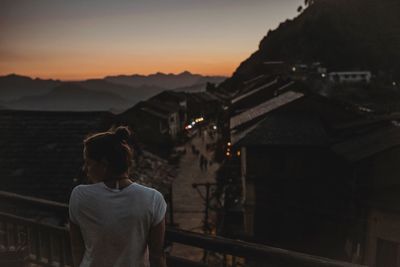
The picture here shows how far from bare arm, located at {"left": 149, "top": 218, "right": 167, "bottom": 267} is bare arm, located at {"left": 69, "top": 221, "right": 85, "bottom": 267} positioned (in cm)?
61

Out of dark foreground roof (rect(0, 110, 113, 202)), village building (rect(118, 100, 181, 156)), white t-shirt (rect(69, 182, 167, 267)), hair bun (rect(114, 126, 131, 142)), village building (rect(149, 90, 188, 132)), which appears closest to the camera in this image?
white t-shirt (rect(69, 182, 167, 267))

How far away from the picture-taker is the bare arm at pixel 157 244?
9.29 ft

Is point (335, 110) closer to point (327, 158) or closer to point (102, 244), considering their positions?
point (327, 158)

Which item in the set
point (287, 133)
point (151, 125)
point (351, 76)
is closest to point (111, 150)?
point (287, 133)

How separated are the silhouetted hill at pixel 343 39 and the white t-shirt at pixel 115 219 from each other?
3569 inches

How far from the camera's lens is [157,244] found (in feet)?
9.52

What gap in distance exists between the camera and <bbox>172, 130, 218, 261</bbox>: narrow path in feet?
74.0

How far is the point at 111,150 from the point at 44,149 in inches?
411

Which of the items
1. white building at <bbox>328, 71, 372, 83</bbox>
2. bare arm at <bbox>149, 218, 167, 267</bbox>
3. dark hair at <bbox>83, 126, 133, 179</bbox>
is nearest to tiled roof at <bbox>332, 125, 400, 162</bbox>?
bare arm at <bbox>149, 218, 167, 267</bbox>

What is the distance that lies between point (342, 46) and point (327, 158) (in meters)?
95.9

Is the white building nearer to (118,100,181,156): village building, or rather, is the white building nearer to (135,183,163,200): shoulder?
(118,100,181,156): village building

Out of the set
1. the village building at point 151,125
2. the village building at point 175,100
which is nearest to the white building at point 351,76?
the village building at point 175,100

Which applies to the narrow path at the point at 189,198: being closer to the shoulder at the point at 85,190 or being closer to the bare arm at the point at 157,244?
the bare arm at the point at 157,244

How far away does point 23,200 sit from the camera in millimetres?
4652
